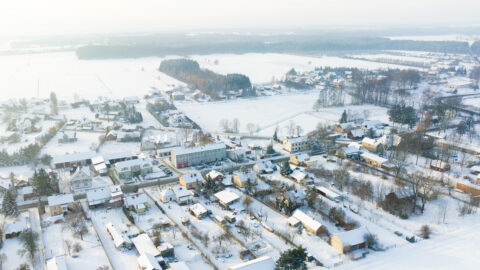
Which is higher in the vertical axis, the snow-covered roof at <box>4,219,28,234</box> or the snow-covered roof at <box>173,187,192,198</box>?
the snow-covered roof at <box>173,187,192,198</box>

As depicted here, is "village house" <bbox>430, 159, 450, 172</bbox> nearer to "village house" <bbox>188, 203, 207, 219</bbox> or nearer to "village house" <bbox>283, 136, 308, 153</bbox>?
"village house" <bbox>283, 136, 308, 153</bbox>

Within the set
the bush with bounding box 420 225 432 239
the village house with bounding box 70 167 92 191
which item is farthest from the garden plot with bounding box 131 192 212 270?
the bush with bounding box 420 225 432 239

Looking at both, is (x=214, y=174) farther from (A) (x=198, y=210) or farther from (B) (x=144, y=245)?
(B) (x=144, y=245)

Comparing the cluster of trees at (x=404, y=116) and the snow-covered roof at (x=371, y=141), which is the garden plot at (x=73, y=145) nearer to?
the snow-covered roof at (x=371, y=141)

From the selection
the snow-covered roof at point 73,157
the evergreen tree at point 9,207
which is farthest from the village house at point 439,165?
the evergreen tree at point 9,207

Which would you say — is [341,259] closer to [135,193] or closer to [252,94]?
[135,193]
